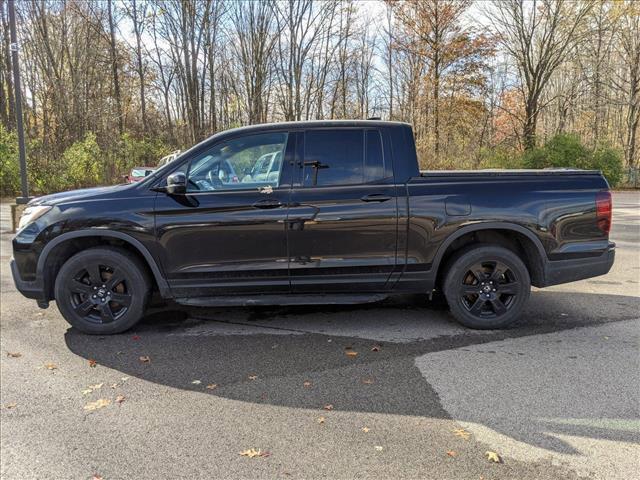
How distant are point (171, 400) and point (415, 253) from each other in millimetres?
2516

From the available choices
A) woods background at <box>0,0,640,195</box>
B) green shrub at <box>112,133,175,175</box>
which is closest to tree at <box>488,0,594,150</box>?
woods background at <box>0,0,640,195</box>

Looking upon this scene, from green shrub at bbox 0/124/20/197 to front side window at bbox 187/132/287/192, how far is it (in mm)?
17282

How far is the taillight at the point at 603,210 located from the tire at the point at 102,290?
444cm

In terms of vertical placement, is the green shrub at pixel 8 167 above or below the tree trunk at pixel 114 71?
below

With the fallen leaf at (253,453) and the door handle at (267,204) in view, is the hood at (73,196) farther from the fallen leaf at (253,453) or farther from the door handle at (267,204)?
the fallen leaf at (253,453)

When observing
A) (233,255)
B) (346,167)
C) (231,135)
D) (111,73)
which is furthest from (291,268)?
(111,73)

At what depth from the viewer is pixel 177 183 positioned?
4.45 m

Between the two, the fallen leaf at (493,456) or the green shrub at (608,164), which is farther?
the green shrub at (608,164)

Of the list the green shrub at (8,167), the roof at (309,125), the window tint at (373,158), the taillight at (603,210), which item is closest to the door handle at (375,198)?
the window tint at (373,158)

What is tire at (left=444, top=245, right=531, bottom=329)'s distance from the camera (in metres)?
4.75

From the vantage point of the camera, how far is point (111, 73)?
27141 mm

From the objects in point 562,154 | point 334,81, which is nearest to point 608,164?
point 562,154

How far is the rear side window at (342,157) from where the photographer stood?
15.3 ft

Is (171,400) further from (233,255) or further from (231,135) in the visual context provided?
(231,135)
